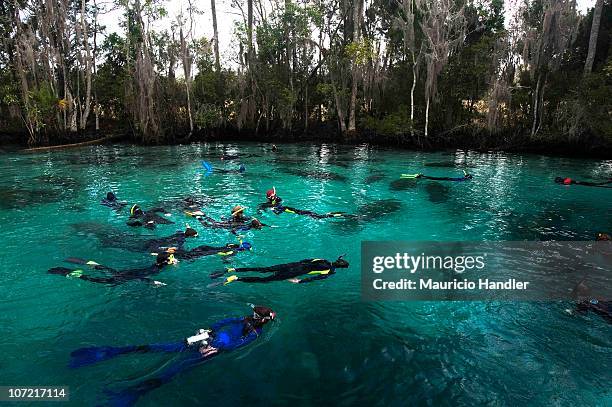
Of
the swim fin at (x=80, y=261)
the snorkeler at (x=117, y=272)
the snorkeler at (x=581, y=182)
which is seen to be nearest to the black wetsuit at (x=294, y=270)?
the snorkeler at (x=117, y=272)

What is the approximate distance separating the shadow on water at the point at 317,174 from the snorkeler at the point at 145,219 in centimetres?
753

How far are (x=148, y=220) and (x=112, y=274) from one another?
306cm

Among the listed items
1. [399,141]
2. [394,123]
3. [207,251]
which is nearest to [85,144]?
[394,123]

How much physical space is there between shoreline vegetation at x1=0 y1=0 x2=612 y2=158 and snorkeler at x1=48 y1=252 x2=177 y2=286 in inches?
774

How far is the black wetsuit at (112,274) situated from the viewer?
6389 mm

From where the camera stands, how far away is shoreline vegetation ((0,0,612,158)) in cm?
2098

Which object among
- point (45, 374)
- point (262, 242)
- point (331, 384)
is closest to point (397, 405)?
point (331, 384)

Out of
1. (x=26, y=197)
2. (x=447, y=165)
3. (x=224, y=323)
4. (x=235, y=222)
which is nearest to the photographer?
(x=224, y=323)

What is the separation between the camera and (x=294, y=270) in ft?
21.7

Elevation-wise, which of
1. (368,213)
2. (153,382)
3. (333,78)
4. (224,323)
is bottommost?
(153,382)

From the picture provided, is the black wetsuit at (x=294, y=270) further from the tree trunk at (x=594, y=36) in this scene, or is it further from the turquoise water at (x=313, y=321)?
the tree trunk at (x=594, y=36)

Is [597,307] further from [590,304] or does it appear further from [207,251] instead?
[207,251]

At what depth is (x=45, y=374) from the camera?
4.18m

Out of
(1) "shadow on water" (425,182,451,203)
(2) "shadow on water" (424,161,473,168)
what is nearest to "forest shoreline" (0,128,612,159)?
(2) "shadow on water" (424,161,473,168)
